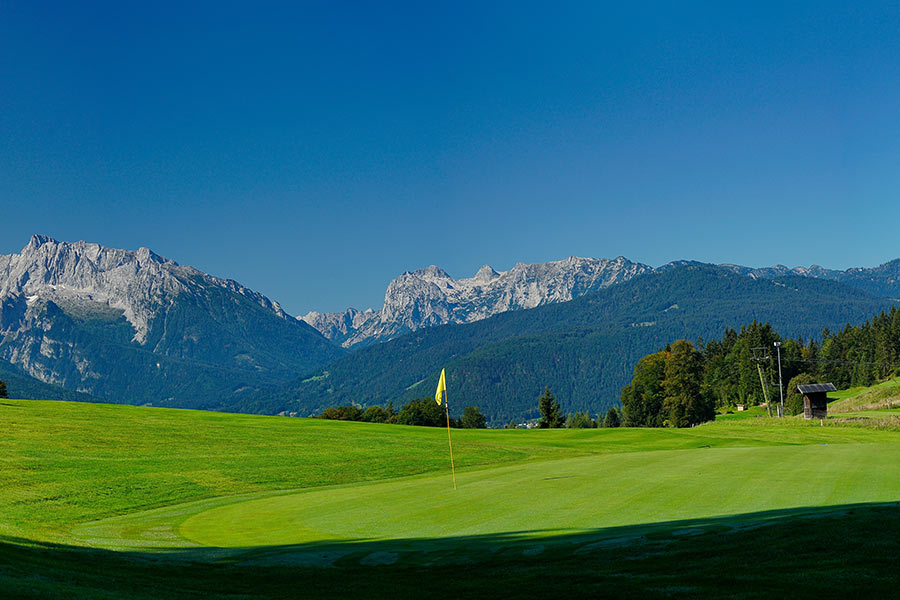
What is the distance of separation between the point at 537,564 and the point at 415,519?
27.6ft

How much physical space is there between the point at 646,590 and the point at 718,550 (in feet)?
11.6

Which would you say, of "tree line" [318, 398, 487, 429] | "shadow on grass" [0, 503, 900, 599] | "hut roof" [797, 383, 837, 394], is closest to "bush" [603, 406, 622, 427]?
"tree line" [318, 398, 487, 429]

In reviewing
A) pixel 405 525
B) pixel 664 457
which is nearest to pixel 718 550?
pixel 405 525

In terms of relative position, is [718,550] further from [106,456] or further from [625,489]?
[106,456]

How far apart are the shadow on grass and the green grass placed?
0.08 meters

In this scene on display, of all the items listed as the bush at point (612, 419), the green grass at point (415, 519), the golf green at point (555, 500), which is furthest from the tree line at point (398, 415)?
the golf green at point (555, 500)

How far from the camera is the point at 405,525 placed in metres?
21.5

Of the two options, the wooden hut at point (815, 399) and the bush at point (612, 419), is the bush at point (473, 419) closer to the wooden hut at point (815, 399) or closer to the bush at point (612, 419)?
the bush at point (612, 419)

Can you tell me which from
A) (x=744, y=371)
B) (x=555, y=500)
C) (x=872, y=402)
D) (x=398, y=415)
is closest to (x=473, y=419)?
(x=398, y=415)

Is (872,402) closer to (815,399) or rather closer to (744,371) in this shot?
(815,399)

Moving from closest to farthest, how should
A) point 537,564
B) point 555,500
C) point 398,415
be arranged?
point 537,564 < point 555,500 < point 398,415

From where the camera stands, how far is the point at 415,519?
73.4ft

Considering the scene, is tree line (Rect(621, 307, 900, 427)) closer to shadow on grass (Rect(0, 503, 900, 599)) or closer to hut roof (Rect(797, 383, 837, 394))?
hut roof (Rect(797, 383, 837, 394))

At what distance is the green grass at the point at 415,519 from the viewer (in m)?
12.9
